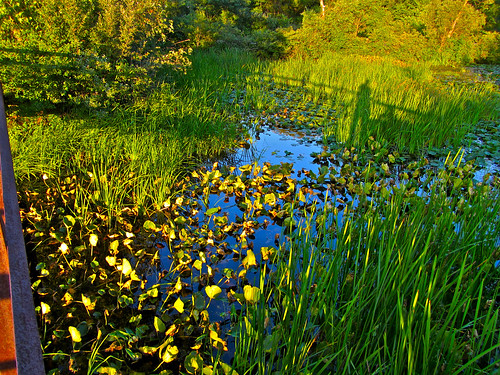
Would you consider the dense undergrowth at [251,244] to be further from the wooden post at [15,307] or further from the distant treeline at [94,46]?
the wooden post at [15,307]

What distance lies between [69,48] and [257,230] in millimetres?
2633

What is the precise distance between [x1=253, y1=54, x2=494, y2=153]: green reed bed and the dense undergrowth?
41mm

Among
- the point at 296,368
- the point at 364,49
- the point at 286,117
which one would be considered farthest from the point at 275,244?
the point at 364,49

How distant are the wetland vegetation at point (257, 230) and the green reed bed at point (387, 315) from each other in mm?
15

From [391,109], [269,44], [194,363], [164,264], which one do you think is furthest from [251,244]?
[269,44]

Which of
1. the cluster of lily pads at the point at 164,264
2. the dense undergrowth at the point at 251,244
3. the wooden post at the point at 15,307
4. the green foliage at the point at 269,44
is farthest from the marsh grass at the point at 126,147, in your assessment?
the green foliage at the point at 269,44

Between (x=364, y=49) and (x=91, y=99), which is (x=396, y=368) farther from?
(x=364, y=49)

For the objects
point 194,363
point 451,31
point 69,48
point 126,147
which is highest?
point 451,31

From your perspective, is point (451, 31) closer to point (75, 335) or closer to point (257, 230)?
point (257, 230)

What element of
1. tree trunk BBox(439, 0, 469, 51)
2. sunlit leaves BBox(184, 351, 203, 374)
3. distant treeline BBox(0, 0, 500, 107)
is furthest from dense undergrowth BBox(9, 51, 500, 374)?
tree trunk BBox(439, 0, 469, 51)

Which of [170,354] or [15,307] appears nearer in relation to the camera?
[15,307]

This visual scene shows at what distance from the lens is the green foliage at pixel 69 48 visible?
3.04 m

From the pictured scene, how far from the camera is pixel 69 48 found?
3.24 m

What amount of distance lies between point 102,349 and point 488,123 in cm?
608
